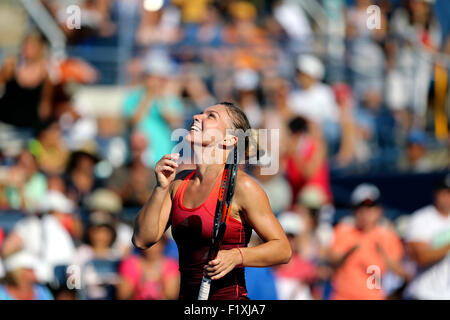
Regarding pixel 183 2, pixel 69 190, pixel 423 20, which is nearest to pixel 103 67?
pixel 183 2

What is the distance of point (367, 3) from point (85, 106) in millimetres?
3483

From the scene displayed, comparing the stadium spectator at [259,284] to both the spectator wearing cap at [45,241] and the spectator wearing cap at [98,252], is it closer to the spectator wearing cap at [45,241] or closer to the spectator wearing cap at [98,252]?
the spectator wearing cap at [98,252]

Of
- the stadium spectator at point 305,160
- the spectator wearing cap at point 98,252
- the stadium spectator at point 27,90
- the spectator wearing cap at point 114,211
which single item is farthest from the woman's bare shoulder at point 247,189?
the stadium spectator at point 27,90

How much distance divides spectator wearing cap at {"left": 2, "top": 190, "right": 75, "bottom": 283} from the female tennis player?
2673 mm

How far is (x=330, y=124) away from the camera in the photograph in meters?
7.50

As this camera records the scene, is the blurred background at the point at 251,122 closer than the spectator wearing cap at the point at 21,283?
No

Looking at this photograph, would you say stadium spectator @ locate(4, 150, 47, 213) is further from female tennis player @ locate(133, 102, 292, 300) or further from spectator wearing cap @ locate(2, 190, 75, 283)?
female tennis player @ locate(133, 102, 292, 300)

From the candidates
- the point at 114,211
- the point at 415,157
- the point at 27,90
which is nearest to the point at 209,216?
the point at 114,211

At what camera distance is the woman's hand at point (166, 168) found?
3.04m

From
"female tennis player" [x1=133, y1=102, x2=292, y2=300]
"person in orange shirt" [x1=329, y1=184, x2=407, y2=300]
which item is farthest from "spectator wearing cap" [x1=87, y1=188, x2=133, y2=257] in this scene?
"female tennis player" [x1=133, y1=102, x2=292, y2=300]

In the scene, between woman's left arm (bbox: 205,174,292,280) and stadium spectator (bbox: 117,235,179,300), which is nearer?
woman's left arm (bbox: 205,174,292,280)

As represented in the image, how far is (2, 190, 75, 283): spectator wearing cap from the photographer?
18.9 feet

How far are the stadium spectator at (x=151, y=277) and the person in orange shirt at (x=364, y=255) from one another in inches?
51.0
